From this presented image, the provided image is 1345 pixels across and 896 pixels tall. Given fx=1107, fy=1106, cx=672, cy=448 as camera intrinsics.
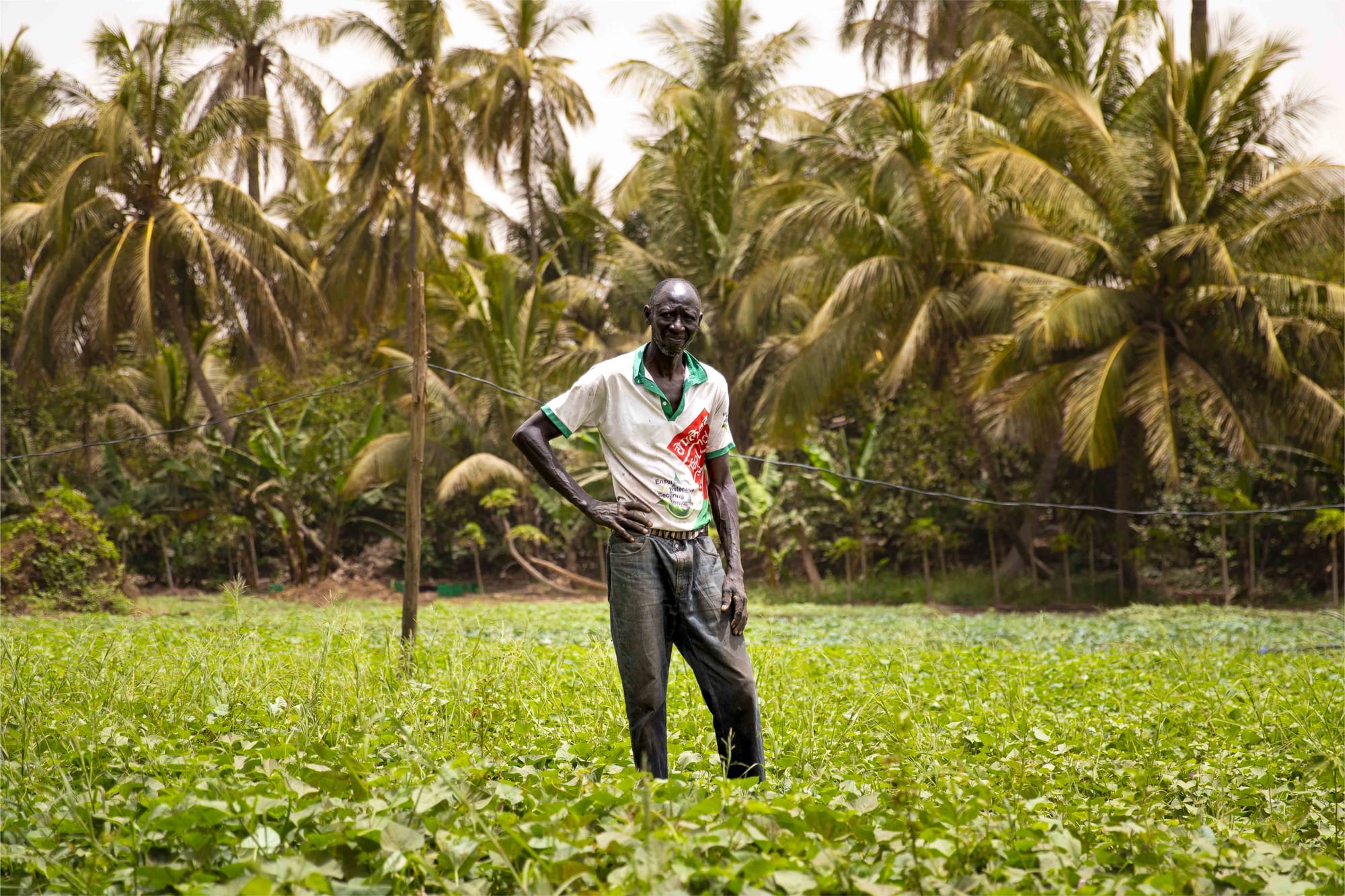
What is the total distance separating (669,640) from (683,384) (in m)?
0.89

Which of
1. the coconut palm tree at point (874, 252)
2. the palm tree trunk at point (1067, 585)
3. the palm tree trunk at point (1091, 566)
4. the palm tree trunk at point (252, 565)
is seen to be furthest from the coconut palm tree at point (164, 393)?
the palm tree trunk at point (1091, 566)

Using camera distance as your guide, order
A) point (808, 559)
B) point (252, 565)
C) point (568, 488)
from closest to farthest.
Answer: point (568, 488) < point (808, 559) < point (252, 565)

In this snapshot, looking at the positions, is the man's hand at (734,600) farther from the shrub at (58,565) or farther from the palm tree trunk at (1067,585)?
the palm tree trunk at (1067,585)

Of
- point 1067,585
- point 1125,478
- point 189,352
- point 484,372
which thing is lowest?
point 1067,585

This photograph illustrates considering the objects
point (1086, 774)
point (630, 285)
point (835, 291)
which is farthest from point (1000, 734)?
point (630, 285)

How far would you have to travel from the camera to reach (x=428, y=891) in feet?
8.75

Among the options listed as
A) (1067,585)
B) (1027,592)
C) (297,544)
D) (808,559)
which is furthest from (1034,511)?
(297,544)

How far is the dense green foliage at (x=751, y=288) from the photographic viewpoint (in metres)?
14.5

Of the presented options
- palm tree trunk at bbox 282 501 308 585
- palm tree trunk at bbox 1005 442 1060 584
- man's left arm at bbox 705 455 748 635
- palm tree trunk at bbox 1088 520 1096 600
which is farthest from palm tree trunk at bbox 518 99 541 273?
man's left arm at bbox 705 455 748 635

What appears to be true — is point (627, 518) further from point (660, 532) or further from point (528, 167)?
point (528, 167)

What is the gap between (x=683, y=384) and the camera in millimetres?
3893

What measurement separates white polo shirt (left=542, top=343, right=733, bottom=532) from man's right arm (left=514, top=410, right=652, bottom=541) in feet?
0.14

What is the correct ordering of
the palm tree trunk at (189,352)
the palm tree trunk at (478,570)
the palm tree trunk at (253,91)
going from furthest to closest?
the palm tree trunk at (253,91) → the palm tree trunk at (478,570) → the palm tree trunk at (189,352)

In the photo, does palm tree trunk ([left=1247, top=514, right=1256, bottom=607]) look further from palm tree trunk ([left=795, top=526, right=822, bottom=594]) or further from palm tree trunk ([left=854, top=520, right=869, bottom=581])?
palm tree trunk ([left=795, top=526, right=822, bottom=594])
